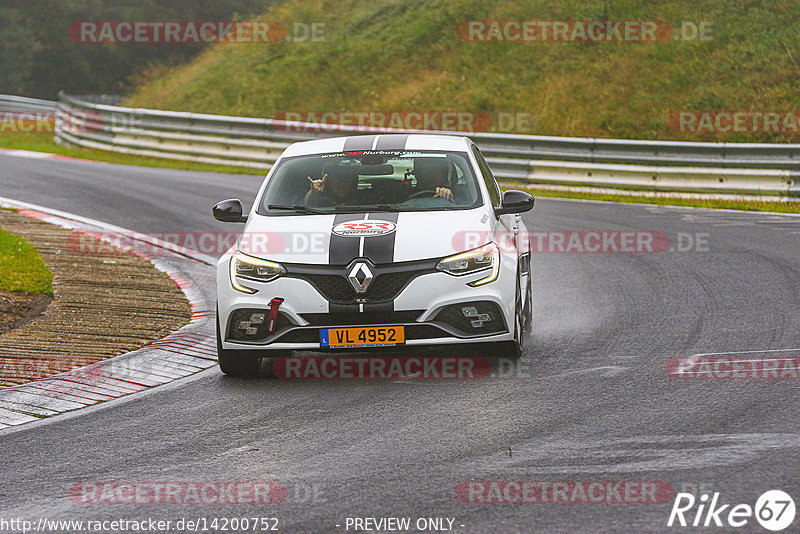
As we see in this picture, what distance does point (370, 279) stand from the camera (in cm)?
758

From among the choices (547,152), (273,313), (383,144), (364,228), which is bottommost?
(273,313)

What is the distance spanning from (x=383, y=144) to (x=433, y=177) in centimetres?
70

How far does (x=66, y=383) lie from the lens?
25.5 feet

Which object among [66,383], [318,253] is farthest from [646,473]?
[66,383]

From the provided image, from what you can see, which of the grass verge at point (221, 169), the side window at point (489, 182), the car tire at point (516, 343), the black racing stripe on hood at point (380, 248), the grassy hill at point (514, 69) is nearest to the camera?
the black racing stripe on hood at point (380, 248)

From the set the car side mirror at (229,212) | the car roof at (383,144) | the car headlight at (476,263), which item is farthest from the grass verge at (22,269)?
the car headlight at (476,263)

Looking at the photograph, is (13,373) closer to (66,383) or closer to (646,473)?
(66,383)

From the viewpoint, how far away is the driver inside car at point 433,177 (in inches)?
342

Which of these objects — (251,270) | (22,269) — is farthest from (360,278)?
(22,269)

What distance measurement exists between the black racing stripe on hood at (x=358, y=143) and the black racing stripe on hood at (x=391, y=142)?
0.24ft

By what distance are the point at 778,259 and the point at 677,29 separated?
17127mm

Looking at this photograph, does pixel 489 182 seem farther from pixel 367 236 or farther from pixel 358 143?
pixel 367 236

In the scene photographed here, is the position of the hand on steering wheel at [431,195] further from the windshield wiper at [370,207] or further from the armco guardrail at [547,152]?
the armco guardrail at [547,152]

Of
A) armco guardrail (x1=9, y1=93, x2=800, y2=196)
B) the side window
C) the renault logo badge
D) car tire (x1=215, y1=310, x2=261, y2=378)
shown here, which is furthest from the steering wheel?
armco guardrail (x1=9, y1=93, x2=800, y2=196)
